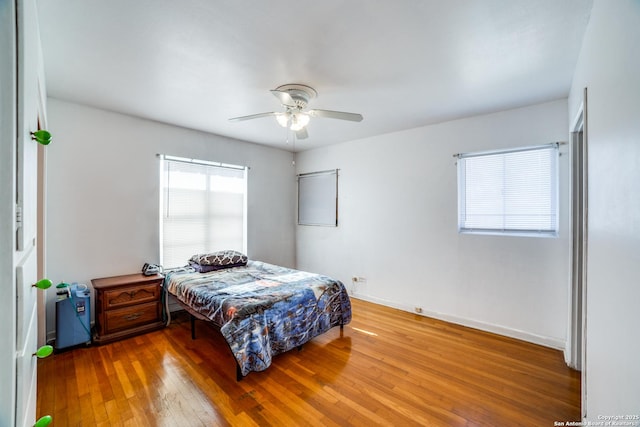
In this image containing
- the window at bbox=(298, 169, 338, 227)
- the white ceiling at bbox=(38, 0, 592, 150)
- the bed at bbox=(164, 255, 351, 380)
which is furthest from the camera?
the window at bbox=(298, 169, 338, 227)

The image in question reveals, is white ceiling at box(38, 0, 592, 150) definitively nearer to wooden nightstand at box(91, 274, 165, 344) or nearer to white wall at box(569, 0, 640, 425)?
white wall at box(569, 0, 640, 425)

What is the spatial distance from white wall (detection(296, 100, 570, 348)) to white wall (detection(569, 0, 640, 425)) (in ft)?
4.83

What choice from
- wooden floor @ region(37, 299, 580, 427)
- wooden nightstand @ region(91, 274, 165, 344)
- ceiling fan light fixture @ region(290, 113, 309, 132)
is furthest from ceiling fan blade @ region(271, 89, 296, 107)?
wooden nightstand @ region(91, 274, 165, 344)

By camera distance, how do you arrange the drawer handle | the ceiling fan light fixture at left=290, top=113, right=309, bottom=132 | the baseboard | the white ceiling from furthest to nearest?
1. the drawer handle
2. the baseboard
3. the ceiling fan light fixture at left=290, top=113, right=309, bottom=132
4. the white ceiling

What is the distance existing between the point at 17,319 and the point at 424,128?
3909mm

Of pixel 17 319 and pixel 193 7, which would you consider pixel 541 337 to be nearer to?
pixel 17 319

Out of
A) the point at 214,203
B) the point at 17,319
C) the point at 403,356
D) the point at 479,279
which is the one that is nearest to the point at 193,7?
the point at 17,319

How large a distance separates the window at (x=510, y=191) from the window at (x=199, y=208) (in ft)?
10.8

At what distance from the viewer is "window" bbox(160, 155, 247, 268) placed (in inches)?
143

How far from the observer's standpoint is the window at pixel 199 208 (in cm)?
363

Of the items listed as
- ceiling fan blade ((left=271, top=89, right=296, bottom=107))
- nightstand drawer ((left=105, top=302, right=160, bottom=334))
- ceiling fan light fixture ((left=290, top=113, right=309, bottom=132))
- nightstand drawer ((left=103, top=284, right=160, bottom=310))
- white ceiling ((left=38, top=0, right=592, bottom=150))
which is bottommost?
nightstand drawer ((left=105, top=302, right=160, bottom=334))

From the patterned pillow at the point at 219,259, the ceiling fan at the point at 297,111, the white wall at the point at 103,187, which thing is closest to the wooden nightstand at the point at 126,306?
the white wall at the point at 103,187

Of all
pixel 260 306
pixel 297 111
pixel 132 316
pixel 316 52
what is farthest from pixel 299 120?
pixel 132 316

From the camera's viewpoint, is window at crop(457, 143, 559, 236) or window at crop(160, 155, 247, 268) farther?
window at crop(160, 155, 247, 268)
